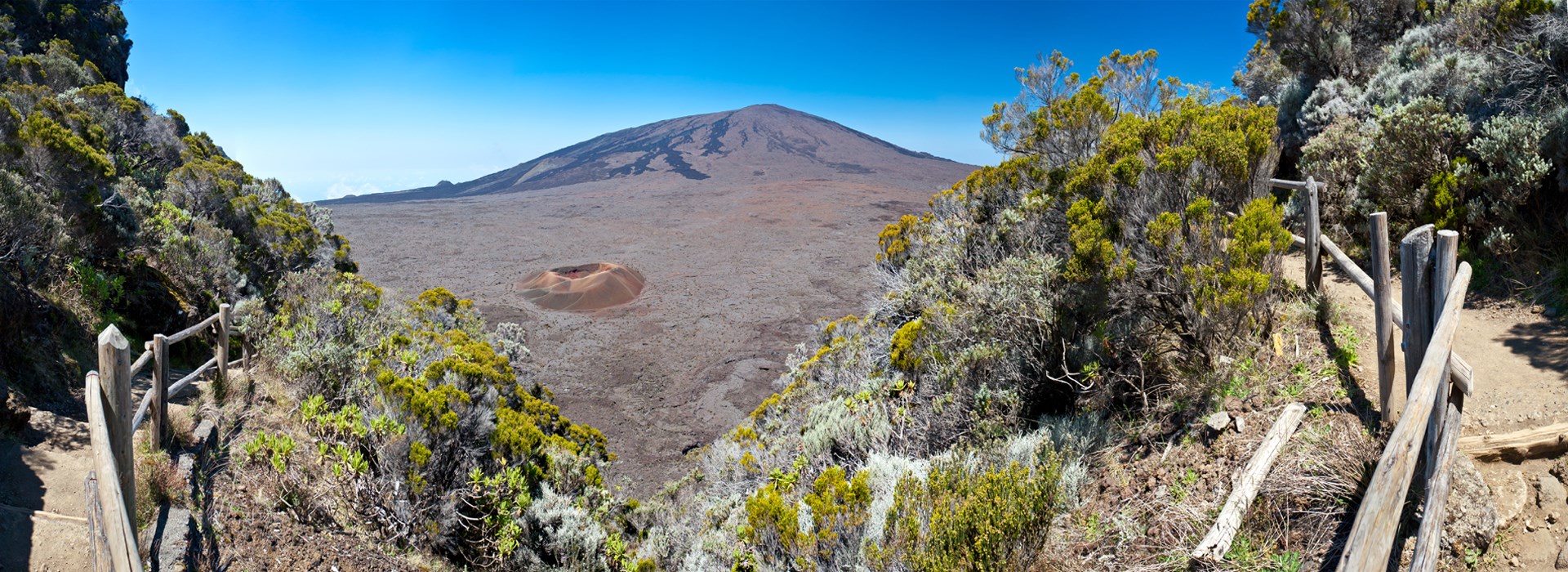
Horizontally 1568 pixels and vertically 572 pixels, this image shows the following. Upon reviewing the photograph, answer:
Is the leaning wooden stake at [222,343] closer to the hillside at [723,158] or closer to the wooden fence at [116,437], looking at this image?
the wooden fence at [116,437]

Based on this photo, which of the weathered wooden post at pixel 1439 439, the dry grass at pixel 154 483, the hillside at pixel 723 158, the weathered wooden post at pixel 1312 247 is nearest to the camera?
the weathered wooden post at pixel 1439 439

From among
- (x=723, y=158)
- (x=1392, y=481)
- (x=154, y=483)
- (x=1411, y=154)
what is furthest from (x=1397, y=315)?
(x=723, y=158)

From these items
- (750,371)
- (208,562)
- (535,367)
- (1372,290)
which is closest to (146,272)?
(208,562)

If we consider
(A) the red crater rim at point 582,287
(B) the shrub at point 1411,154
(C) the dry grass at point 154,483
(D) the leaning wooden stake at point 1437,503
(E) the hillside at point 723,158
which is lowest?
(A) the red crater rim at point 582,287

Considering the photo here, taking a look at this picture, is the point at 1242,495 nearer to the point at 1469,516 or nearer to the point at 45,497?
the point at 1469,516

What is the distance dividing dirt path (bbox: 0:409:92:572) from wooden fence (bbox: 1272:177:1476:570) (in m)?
4.83

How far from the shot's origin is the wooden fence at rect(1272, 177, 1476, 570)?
1892 mm

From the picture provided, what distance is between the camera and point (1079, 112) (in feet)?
21.4

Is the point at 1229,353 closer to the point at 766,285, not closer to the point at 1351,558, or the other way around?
the point at 1351,558

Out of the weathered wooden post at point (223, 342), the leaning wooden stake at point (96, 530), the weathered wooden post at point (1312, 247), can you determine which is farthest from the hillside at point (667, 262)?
the leaning wooden stake at point (96, 530)

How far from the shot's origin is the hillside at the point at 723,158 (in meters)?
52.7

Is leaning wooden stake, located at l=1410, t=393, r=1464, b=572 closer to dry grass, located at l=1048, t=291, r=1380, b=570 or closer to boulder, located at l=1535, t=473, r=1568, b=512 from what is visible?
dry grass, located at l=1048, t=291, r=1380, b=570

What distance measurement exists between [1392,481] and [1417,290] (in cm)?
130

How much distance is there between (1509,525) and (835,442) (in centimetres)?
416
